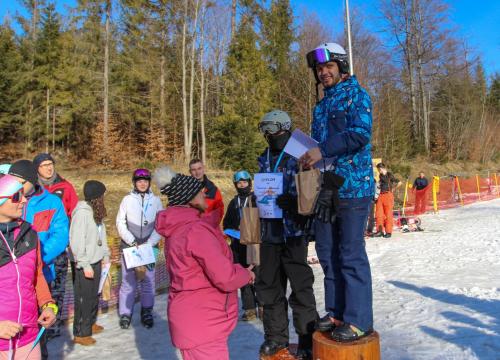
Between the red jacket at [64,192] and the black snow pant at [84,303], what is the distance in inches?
32.9

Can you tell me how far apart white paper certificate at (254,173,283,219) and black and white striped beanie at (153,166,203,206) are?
0.57 m

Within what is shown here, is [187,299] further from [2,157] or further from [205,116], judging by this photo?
[2,157]

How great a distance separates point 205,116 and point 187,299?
28.9 metres

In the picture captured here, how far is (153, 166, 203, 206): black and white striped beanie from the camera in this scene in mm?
2988

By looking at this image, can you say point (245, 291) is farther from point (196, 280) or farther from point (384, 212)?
point (384, 212)

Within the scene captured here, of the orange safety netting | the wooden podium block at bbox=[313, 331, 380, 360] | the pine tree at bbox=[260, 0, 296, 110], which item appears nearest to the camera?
the wooden podium block at bbox=[313, 331, 380, 360]

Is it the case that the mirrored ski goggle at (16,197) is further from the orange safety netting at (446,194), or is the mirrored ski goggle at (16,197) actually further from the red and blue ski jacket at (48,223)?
the orange safety netting at (446,194)

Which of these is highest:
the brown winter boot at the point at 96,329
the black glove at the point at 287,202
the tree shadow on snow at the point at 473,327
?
the black glove at the point at 287,202

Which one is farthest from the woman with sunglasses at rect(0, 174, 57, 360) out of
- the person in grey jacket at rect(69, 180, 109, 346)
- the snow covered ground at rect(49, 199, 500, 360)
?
the person in grey jacket at rect(69, 180, 109, 346)

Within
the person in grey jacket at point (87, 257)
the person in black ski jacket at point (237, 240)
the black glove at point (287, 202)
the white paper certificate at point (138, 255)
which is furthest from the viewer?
the person in black ski jacket at point (237, 240)

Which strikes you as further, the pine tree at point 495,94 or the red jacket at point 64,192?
the pine tree at point 495,94

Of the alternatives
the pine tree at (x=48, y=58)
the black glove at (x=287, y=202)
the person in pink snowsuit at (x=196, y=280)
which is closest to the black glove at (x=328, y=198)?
the black glove at (x=287, y=202)

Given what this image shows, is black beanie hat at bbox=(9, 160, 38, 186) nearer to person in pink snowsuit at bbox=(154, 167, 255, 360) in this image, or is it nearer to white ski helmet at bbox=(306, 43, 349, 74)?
person in pink snowsuit at bbox=(154, 167, 255, 360)

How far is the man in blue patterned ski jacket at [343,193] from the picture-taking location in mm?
2887
